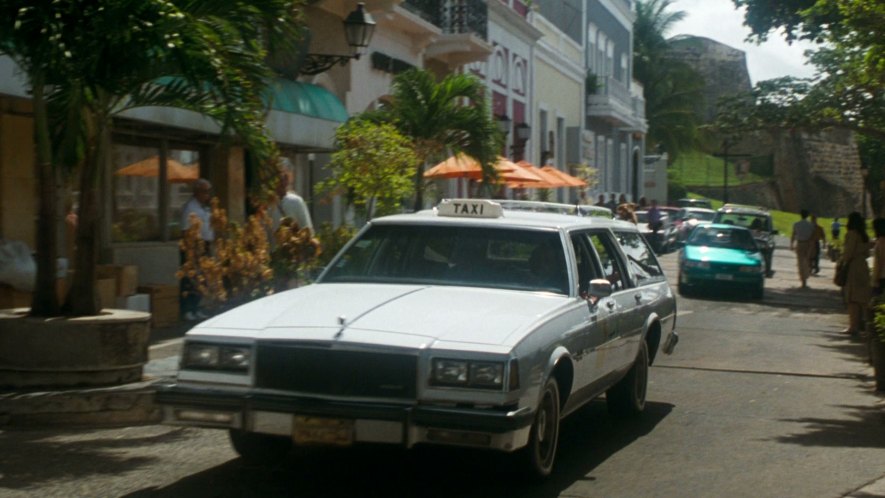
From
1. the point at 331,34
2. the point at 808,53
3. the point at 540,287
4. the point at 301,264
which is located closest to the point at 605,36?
the point at 808,53

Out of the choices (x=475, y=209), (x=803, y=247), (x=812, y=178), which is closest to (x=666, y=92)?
(x=812, y=178)

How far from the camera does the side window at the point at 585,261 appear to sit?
8695 mm

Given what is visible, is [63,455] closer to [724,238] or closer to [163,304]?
[163,304]

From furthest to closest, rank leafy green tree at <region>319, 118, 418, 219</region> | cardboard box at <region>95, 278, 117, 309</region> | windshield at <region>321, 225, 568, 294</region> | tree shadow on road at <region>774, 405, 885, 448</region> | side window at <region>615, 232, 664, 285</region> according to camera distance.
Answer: leafy green tree at <region>319, 118, 418, 219</region>, cardboard box at <region>95, 278, 117, 309</region>, side window at <region>615, 232, 664, 285</region>, tree shadow on road at <region>774, 405, 885, 448</region>, windshield at <region>321, 225, 568, 294</region>

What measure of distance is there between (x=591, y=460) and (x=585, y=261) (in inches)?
53.4

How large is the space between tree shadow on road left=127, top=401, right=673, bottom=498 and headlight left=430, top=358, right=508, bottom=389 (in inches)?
30.3

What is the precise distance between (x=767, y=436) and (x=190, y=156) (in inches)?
471

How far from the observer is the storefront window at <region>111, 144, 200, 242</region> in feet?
56.4

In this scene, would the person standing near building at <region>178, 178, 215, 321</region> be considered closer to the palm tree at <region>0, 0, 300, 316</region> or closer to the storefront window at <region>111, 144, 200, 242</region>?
the storefront window at <region>111, 144, 200, 242</region>

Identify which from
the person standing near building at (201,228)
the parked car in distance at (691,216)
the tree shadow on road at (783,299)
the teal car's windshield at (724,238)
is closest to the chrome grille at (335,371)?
the person standing near building at (201,228)

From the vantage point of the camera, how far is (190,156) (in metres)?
19.5

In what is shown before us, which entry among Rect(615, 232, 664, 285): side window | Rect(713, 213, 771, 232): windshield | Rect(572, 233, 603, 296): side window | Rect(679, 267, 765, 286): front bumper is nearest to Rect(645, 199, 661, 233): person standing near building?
Rect(713, 213, 771, 232): windshield

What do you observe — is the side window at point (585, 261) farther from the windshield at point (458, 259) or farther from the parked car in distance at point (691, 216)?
the parked car in distance at point (691, 216)

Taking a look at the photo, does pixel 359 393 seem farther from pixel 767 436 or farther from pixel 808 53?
pixel 808 53
